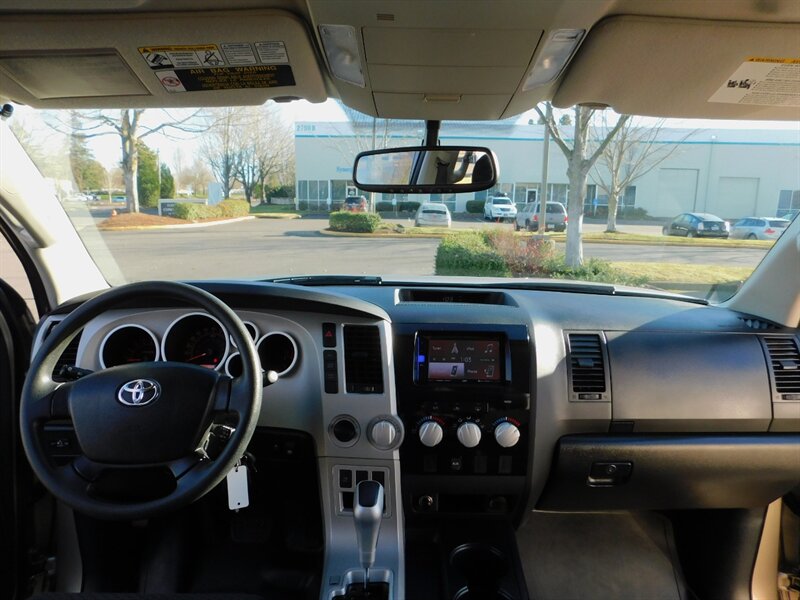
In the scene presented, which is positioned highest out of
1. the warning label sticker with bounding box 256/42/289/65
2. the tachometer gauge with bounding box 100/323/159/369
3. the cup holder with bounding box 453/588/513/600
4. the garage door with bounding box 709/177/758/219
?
the warning label sticker with bounding box 256/42/289/65

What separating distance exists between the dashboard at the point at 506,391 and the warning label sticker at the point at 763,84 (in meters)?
0.99

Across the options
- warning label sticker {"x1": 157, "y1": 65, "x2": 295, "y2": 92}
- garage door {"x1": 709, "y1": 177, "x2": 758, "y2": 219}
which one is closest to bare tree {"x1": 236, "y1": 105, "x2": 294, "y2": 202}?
warning label sticker {"x1": 157, "y1": 65, "x2": 295, "y2": 92}

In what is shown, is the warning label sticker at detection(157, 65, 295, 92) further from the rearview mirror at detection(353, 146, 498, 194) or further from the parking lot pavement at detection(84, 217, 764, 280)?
the parking lot pavement at detection(84, 217, 764, 280)

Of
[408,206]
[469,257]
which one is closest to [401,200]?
[408,206]

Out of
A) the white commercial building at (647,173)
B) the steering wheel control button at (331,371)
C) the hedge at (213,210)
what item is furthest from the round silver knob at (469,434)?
the hedge at (213,210)

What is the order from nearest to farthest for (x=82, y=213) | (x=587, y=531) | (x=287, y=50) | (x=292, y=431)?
(x=287, y=50) < (x=292, y=431) < (x=82, y=213) < (x=587, y=531)

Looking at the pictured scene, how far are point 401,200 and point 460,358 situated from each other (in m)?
1.17

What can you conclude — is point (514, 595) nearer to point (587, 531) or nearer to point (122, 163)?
point (587, 531)

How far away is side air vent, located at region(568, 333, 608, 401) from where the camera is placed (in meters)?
2.45

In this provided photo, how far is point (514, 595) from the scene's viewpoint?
2451mm

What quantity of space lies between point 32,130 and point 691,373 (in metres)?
3.25

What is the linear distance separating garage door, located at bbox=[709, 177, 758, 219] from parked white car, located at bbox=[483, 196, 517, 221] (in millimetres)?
1382

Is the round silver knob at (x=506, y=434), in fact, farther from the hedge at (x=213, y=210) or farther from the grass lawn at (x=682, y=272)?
the hedge at (x=213, y=210)

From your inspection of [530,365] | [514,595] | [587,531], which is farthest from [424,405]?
[587,531]
